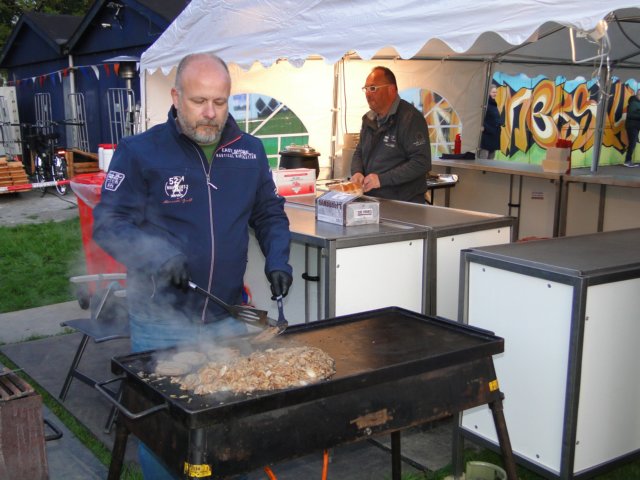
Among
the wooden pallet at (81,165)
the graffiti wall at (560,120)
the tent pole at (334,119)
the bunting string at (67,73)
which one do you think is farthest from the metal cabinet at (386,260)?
Answer: the wooden pallet at (81,165)

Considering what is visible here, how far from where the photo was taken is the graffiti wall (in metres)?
11.4

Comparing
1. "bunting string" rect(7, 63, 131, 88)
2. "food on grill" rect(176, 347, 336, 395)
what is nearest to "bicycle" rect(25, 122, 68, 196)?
"bunting string" rect(7, 63, 131, 88)

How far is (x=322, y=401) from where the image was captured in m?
2.04

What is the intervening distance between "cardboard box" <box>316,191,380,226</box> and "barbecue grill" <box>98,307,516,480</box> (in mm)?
1354

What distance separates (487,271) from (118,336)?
2194 millimetres

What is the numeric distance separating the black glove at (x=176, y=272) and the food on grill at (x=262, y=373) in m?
0.34

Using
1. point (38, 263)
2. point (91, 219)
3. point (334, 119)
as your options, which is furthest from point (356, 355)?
point (334, 119)

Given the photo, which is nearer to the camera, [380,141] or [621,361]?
[621,361]

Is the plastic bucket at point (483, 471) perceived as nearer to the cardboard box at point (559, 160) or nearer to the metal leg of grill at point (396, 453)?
the metal leg of grill at point (396, 453)

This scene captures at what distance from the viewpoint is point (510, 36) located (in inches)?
154

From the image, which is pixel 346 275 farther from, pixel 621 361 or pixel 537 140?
pixel 537 140

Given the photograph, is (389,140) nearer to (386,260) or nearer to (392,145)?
(392,145)

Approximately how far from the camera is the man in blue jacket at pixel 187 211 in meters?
2.59

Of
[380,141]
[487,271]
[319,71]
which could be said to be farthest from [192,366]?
→ [319,71]
